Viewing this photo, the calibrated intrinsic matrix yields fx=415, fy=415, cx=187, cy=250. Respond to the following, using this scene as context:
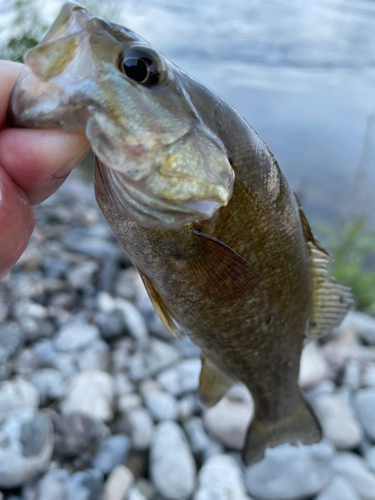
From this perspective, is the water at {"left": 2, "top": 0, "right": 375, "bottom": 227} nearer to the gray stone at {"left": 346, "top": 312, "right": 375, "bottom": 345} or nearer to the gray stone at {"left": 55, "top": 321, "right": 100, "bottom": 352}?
the gray stone at {"left": 346, "top": 312, "right": 375, "bottom": 345}

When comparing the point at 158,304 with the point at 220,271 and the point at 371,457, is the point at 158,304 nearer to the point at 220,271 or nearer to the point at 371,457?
the point at 220,271

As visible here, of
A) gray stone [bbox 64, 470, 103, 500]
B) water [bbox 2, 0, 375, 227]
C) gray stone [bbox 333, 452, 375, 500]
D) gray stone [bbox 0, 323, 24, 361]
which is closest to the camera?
gray stone [bbox 64, 470, 103, 500]

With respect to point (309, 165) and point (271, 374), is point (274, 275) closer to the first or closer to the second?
point (271, 374)

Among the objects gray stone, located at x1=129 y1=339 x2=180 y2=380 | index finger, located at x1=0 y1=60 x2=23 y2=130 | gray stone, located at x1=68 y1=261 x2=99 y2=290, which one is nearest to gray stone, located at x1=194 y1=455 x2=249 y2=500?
gray stone, located at x1=129 y1=339 x2=180 y2=380

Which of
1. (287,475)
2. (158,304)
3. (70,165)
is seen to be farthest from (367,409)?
(70,165)

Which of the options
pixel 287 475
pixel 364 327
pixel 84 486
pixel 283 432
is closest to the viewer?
pixel 283 432

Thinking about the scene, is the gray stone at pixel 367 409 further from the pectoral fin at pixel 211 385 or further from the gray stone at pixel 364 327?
the pectoral fin at pixel 211 385
